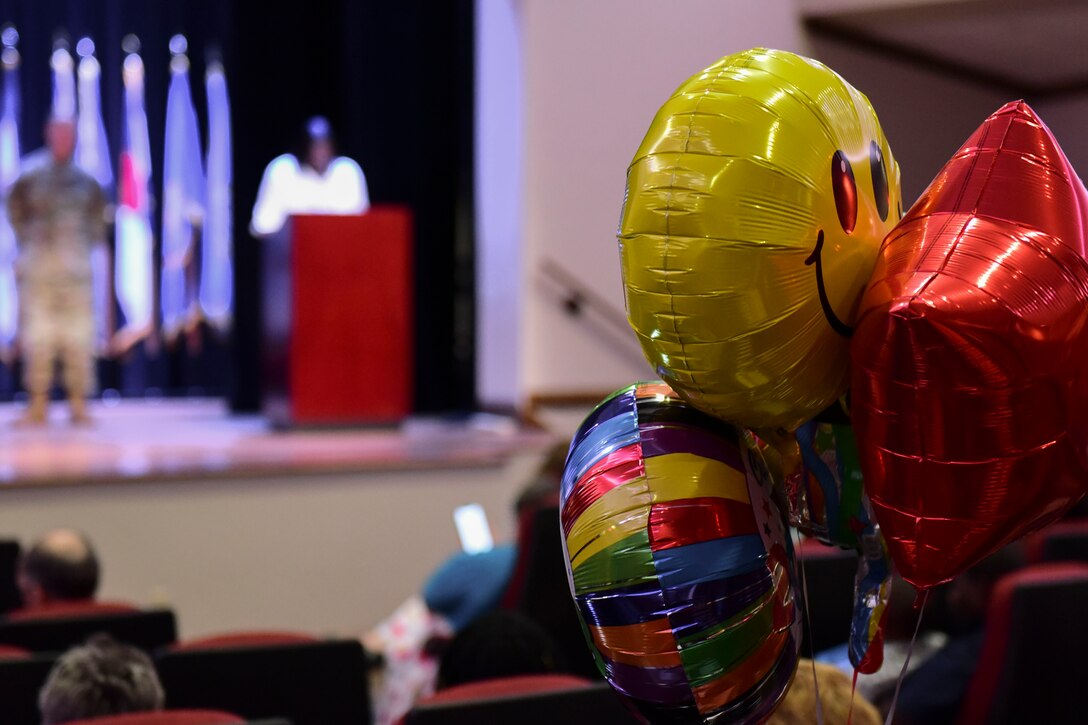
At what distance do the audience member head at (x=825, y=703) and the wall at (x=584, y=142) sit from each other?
16.3 feet

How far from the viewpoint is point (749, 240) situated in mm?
879

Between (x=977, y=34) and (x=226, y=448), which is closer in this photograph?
(x=226, y=448)

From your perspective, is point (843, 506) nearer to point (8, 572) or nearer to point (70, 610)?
point (70, 610)

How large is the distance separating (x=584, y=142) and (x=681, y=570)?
5.42m

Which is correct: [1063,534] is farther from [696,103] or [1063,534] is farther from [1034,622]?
[696,103]

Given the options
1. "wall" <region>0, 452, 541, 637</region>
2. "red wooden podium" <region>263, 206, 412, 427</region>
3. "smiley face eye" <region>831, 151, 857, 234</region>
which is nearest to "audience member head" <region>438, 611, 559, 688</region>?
"smiley face eye" <region>831, 151, 857, 234</region>

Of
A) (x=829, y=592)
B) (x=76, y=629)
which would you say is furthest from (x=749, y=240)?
(x=76, y=629)

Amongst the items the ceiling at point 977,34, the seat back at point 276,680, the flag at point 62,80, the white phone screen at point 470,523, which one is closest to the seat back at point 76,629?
the seat back at point 276,680

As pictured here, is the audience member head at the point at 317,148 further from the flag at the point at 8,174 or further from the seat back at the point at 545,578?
the seat back at the point at 545,578

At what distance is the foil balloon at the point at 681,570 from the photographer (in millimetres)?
922

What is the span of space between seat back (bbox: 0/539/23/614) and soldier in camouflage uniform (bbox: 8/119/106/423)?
310cm

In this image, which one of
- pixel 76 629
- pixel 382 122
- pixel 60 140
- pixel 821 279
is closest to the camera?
pixel 821 279

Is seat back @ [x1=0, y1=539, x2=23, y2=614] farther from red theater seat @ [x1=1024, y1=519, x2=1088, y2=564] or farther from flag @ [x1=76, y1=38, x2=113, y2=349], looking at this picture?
flag @ [x1=76, y1=38, x2=113, y2=349]

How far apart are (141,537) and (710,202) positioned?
3992mm
